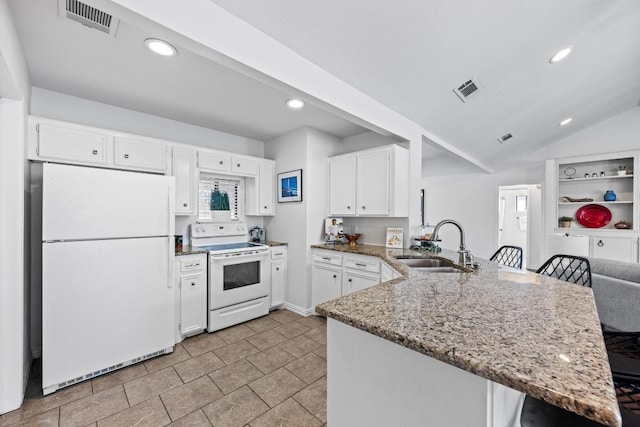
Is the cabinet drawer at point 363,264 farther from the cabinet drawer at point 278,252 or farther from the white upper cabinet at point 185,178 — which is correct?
the white upper cabinet at point 185,178

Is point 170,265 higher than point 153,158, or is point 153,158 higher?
point 153,158

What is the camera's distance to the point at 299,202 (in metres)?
3.63

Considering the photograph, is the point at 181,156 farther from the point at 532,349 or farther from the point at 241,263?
the point at 532,349

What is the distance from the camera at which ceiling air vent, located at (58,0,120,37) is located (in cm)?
156

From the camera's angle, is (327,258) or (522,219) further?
(522,219)

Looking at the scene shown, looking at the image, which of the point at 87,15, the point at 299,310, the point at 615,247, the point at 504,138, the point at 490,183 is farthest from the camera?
the point at 490,183

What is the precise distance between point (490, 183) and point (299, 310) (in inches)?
194

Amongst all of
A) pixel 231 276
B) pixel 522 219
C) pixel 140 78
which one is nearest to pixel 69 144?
pixel 140 78

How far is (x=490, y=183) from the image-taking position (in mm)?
5789

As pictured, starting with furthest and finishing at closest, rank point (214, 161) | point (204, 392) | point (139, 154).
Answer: point (214, 161)
point (139, 154)
point (204, 392)

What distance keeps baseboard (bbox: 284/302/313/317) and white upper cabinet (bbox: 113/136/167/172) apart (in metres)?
2.34

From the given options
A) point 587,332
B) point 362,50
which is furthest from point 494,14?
point 587,332

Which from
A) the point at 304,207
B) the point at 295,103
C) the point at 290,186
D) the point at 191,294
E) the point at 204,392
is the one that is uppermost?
the point at 295,103

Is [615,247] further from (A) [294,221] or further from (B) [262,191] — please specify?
(B) [262,191]
